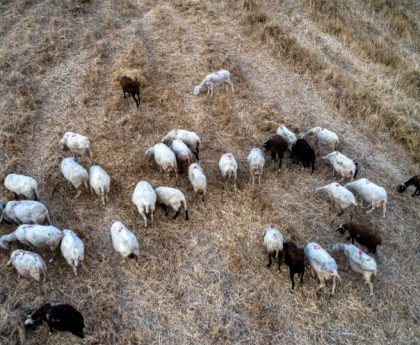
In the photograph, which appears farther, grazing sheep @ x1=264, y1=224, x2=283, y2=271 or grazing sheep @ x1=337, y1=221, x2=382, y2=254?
grazing sheep @ x1=337, y1=221, x2=382, y2=254

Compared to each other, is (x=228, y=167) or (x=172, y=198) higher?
(x=228, y=167)

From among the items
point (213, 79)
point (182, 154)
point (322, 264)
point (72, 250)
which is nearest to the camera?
point (72, 250)

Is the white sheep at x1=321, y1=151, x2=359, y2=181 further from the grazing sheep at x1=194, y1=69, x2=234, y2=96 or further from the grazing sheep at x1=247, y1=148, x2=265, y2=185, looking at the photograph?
the grazing sheep at x1=194, y1=69, x2=234, y2=96

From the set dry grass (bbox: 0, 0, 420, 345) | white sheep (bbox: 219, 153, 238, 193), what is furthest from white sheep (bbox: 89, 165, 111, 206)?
white sheep (bbox: 219, 153, 238, 193)

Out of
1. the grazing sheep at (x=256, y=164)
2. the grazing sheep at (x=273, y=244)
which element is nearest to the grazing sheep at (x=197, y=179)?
the grazing sheep at (x=256, y=164)

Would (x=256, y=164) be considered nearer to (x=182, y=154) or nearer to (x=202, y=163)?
(x=202, y=163)

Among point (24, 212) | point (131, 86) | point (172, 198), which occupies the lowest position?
point (24, 212)

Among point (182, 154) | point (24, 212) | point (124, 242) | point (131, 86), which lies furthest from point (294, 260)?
point (131, 86)
